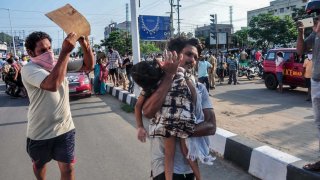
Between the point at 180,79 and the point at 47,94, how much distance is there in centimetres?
135

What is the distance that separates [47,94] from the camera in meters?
2.96

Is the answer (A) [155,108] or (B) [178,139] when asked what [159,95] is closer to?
(A) [155,108]

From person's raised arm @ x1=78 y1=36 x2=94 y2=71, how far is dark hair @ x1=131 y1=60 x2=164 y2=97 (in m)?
0.88

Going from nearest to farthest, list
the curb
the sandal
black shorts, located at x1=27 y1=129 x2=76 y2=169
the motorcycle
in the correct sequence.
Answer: black shorts, located at x1=27 y1=129 x2=76 y2=169
the sandal
the curb
the motorcycle

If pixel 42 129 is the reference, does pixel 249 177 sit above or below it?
below

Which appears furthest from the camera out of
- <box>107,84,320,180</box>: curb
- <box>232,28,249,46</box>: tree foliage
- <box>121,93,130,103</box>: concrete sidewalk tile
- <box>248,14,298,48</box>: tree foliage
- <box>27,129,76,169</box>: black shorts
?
<box>232,28,249,46</box>: tree foliage

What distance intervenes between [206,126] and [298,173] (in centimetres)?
179

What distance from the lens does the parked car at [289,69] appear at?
12.0 meters

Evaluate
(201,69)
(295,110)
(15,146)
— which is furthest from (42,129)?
(201,69)

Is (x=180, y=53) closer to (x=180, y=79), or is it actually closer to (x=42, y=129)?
(x=180, y=79)

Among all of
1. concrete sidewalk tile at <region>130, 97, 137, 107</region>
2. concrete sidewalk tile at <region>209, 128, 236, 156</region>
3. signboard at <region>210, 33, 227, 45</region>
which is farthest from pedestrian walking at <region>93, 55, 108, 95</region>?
signboard at <region>210, 33, 227, 45</region>

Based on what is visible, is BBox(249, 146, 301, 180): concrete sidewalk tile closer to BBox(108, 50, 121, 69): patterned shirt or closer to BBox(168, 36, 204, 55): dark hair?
BBox(168, 36, 204, 55): dark hair

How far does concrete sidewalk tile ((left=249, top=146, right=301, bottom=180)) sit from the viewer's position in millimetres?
3814

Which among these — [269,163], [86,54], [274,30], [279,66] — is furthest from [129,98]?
[274,30]
